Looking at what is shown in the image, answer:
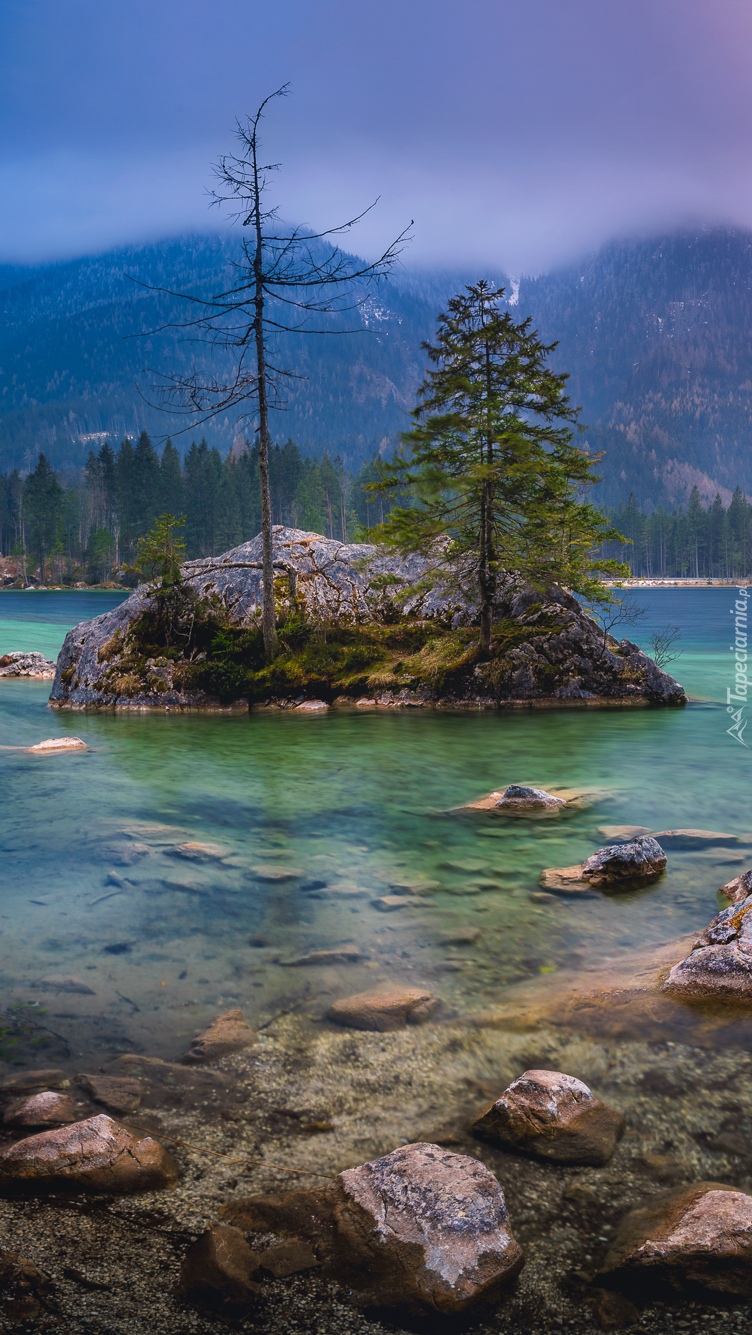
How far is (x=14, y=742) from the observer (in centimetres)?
1351

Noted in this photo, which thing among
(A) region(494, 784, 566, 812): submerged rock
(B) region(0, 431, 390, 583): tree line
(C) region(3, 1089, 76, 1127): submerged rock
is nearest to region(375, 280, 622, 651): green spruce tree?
(A) region(494, 784, 566, 812): submerged rock

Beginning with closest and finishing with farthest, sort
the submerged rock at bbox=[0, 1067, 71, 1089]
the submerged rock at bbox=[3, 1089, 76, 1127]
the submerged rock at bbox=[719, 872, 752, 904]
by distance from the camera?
the submerged rock at bbox=[3, 1089, 76, 1127]
the submerged rock at bbox=[0, 1067, 71, 1089]
the submerged rock at bbox=[719, 872, 752, 904]

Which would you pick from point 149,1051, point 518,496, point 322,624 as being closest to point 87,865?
point 149,1051

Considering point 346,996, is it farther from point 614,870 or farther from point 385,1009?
point 614,870

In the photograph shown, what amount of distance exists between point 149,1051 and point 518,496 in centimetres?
1522

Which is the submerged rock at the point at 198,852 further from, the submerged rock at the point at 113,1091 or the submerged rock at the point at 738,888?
the submerged rock at the point at 738,888

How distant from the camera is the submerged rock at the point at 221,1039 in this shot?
386cm

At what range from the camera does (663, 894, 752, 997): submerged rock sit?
4.36 meters

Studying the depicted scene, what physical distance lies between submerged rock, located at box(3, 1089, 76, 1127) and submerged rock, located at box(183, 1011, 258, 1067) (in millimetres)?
635

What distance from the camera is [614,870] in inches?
251

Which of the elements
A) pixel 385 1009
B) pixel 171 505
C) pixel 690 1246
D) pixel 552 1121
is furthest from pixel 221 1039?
pixel 171 505

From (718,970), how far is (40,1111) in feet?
12.7

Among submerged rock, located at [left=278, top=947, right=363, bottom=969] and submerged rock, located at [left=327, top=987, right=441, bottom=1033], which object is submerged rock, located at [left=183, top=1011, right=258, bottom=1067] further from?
submerged rock, located at [left=278, top=947, right=363, bottom=969]

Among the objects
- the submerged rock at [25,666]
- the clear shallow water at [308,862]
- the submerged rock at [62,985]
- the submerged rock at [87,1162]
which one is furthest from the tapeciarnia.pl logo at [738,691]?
the submerged rock at [25,666]
